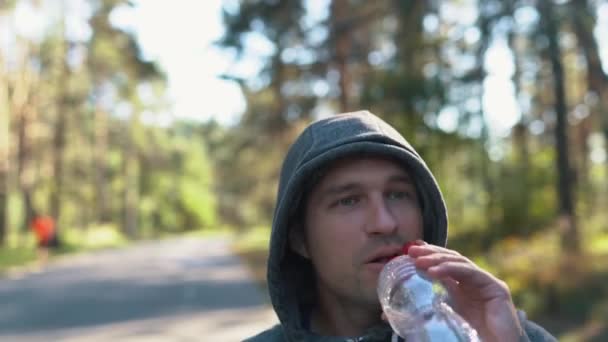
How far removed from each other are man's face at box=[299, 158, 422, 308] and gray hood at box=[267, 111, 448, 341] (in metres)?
0.04

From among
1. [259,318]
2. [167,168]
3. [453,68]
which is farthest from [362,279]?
[167,168]

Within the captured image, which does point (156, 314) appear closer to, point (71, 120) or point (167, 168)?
point (71, 120)

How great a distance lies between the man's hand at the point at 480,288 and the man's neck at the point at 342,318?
38cm

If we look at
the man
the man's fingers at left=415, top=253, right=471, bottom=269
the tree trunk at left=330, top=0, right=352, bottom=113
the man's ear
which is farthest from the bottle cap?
the tree trunk at left=330, top=0, right=352, bottom=113

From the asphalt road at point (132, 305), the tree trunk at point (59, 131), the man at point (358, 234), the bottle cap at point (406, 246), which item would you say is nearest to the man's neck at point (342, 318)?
the man at point (358, 234)

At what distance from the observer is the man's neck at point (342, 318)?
2207mm

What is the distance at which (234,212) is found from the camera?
5288cm

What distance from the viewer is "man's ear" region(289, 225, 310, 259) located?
2359mm

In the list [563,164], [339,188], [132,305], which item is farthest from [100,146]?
[339,188]

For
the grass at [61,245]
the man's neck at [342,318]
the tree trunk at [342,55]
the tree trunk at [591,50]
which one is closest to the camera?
the man's neck at [342,318]

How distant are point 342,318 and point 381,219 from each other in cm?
42

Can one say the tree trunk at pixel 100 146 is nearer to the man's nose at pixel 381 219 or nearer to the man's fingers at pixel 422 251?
the man's nose at pixel 381 219

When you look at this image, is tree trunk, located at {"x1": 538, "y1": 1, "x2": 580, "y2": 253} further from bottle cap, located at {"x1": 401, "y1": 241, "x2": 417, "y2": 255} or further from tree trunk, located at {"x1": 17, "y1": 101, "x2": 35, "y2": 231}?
tree trunk, located at {"x1": 17, "y1": 101, "x2": 35, "y2": 231}

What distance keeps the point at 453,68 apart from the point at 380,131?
22.6 m
